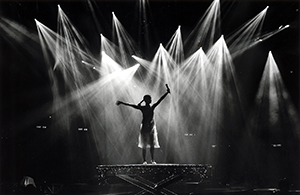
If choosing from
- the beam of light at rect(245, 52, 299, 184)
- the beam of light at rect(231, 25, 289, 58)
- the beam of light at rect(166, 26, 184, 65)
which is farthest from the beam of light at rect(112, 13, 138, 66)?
the beam of light at rect(245, 52, 299, 184)

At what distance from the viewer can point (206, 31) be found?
1307 cm

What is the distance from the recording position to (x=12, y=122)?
1117cm

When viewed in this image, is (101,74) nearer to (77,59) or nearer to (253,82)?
(77,59)

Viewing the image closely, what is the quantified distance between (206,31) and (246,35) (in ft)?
5.01

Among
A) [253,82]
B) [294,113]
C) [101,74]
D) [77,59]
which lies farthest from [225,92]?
[77,59]

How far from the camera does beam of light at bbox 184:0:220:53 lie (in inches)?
493

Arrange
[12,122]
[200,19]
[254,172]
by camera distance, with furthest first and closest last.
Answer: [254,172], [200,19], [12,122]

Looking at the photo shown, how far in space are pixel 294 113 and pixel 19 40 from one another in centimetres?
1009

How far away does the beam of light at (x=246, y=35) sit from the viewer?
1262 cm

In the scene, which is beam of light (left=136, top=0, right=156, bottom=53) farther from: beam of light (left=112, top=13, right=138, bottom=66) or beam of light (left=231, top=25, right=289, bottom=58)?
beam of light (left=231, top=25, right=289, bottom=58)

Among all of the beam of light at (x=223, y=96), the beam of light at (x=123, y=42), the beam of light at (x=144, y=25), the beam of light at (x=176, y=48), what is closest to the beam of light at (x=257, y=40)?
the beam of light at (x=223, y=96)

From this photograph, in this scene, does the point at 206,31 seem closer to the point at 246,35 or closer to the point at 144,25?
the point at 246,35

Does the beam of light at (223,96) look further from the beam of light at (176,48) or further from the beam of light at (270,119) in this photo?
the beam of light at (176,48)

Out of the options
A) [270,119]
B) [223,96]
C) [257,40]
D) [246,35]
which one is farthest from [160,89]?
[270,119]
